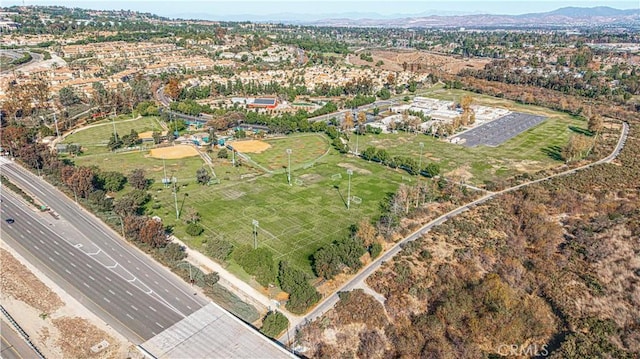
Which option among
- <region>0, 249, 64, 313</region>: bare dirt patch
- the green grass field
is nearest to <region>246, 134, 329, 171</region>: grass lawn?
the green grass field

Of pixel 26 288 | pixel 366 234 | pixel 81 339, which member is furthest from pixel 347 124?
pixel 81 339

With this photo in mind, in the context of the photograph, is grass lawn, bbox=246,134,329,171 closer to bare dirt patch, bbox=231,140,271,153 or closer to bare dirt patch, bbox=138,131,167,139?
bare dirt patch, bbox=231,140,271,153

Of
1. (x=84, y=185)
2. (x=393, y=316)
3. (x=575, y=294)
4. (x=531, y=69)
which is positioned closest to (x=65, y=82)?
(x=84, y=185)

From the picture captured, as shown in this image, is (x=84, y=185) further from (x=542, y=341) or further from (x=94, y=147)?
(x=542, y=341)

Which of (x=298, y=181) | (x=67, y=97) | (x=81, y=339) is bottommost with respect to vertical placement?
(x=81, y=339)

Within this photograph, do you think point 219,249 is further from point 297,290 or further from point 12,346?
point 12,346

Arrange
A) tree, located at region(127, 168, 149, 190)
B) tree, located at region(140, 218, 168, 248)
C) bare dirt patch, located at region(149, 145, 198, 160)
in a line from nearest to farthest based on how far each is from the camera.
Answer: tree, located at region(140, 218, 168, 248) < tree, located at region(127, 168, 149, 190) < bare dirt patch, located at region(149, 145, 198, 160)

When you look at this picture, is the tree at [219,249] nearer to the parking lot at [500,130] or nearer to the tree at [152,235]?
the tree at [152,235]
